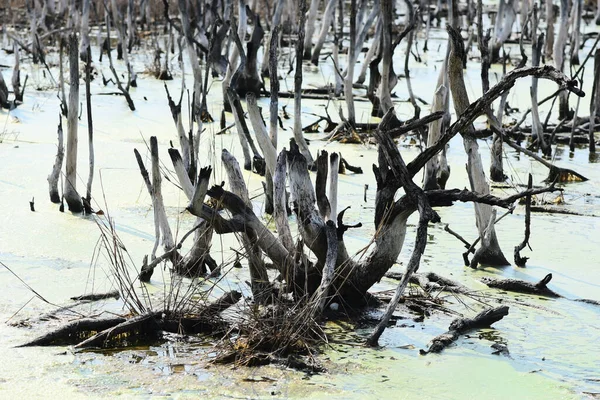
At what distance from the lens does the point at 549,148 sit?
27.8 ft

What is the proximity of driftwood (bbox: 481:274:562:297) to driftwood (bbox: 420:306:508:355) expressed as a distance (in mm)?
606

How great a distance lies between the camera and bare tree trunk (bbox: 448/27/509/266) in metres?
4.97

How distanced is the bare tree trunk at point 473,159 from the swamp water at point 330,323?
0.30ft

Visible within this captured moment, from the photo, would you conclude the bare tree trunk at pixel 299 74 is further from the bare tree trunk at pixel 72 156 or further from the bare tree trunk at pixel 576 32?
Result: the bare tree trunk at pixel 576 32

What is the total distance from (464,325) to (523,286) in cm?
86

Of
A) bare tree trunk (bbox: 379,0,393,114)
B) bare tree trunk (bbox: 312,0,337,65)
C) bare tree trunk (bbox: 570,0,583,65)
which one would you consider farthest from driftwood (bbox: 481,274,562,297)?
bare tree trunk (bbox: 312,0,337,65)

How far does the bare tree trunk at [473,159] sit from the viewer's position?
497cm

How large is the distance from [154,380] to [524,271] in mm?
2528

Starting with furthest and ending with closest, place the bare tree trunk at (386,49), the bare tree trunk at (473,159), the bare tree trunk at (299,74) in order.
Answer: the bare tree trunk at (386,49), the bare tree trunk at (299,74), the bare tree trunk at (473,159)

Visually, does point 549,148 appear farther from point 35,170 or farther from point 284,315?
point 284,315

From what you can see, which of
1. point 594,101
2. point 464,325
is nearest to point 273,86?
point 464,325

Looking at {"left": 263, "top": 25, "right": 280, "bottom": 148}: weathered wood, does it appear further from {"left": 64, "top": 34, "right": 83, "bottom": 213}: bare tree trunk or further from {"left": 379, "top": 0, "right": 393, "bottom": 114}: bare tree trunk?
{"left": 379, "top": 0, "right": 393, "bottom": 114}: bare tree trunk

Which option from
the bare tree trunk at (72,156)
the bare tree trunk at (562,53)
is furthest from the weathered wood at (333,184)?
the bare tree trunk at (562,53)

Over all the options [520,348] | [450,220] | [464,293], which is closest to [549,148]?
[450,220]
